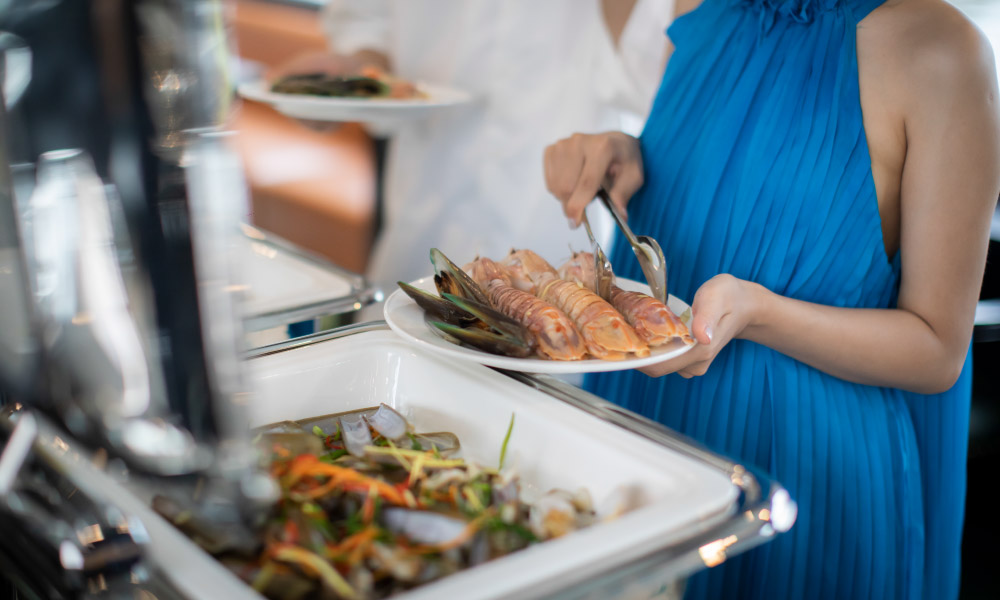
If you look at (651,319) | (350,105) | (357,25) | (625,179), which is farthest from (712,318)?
(357,25)

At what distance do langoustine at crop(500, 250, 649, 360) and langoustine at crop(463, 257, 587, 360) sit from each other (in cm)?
2

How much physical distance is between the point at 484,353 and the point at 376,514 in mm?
239

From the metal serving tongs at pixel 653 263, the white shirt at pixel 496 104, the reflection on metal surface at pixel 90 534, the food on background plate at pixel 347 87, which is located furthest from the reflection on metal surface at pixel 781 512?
the food on background plate at pixel 347 87

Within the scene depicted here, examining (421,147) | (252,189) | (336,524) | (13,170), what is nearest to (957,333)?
(336,524)

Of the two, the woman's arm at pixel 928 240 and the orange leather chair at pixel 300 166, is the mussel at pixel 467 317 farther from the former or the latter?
the orange leather chair at pixel 300 166

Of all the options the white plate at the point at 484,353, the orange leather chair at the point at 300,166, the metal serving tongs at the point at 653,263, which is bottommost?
the orange leather chair at the point at 300,166

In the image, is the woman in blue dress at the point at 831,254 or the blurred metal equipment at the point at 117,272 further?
the woman in blue dress at the point at 831,254

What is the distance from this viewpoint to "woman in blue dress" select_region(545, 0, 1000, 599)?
1.05 m

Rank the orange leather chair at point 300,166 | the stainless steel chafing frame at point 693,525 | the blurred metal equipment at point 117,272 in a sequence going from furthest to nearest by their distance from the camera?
the orange leather chair at point 300,166 → the stainless steel chafing frame at point 693,525 → the blurred metal equipment at point 117,272

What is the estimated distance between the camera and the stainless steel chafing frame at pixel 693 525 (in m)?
0.56

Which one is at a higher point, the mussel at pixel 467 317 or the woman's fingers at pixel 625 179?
the woman's fingers at pixel 625 179

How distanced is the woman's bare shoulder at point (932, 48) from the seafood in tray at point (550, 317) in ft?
1.62

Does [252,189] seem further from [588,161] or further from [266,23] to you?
[588,161]

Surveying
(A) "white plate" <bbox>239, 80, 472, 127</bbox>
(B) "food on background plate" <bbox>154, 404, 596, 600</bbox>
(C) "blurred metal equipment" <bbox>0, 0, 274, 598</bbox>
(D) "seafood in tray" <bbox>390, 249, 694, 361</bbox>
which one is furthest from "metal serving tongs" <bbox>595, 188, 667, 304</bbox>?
(A) "white plate" <bbox>239, 80, 472, 127</bbox>
